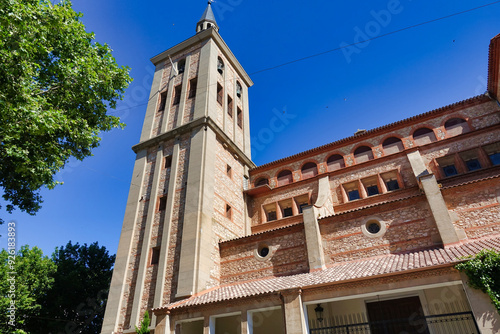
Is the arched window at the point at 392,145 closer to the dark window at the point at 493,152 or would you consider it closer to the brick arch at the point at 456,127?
the brick arch at the point at 456,127

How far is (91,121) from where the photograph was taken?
40.3 ft

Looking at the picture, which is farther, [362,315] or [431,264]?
[362,315]

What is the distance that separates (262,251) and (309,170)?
7.16m

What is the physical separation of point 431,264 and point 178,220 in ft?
37.1

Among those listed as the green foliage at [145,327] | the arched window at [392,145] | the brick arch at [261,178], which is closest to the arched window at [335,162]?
the arched window at [392,145]

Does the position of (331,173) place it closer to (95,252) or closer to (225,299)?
(225,299)

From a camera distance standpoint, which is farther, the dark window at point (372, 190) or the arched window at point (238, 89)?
the arched window at point (238, 89)

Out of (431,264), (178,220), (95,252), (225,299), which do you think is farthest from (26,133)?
(95,252)

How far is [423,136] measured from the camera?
1731 centimetres

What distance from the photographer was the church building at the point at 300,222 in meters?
10.1

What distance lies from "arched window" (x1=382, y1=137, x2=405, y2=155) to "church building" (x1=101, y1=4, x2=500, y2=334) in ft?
0.20

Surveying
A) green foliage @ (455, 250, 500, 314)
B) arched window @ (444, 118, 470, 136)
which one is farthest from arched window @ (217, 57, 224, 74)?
green foliage @ (455, 250, 500, 314)

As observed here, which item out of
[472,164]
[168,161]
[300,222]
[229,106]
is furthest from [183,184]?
[472,164]

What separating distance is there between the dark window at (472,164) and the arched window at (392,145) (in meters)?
3.21
